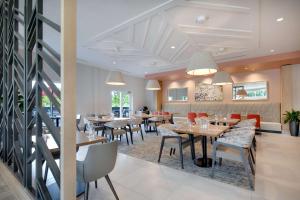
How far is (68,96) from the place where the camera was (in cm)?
131

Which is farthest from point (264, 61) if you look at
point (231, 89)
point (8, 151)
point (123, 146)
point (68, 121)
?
point (8, 151)

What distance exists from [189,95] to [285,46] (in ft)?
16.0

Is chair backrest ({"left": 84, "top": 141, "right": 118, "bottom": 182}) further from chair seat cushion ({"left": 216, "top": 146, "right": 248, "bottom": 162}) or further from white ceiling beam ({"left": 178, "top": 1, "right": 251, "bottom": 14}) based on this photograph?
white ceiling beam ({"left": 178, "top": 1, "right": 251, "bottom": 14})

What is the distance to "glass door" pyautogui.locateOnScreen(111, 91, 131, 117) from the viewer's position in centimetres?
946

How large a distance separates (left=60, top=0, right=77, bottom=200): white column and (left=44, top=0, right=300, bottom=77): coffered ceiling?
81.8 inches

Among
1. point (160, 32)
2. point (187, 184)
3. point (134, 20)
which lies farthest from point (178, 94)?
point (187, 184)

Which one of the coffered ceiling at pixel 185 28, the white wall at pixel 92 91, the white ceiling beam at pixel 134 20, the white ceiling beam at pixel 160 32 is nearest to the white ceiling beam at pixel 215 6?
the coffered ceiling at pixel 185 28

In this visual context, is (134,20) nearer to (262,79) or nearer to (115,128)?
(115,128)

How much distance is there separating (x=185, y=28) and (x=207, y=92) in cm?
516

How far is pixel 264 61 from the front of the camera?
19.7 feet

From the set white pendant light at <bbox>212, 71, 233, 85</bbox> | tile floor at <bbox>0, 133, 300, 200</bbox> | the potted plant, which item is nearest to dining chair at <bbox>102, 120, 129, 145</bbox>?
tile floor at <bbox>0, 133, 300, 200</bbox>

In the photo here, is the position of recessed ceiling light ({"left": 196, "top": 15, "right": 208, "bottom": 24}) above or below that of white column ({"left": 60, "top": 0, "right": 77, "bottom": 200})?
above

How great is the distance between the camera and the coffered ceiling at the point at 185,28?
3.16 meters

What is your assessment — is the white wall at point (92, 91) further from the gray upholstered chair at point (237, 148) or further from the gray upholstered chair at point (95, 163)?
the gray upholstered chair at point (237, 148)
